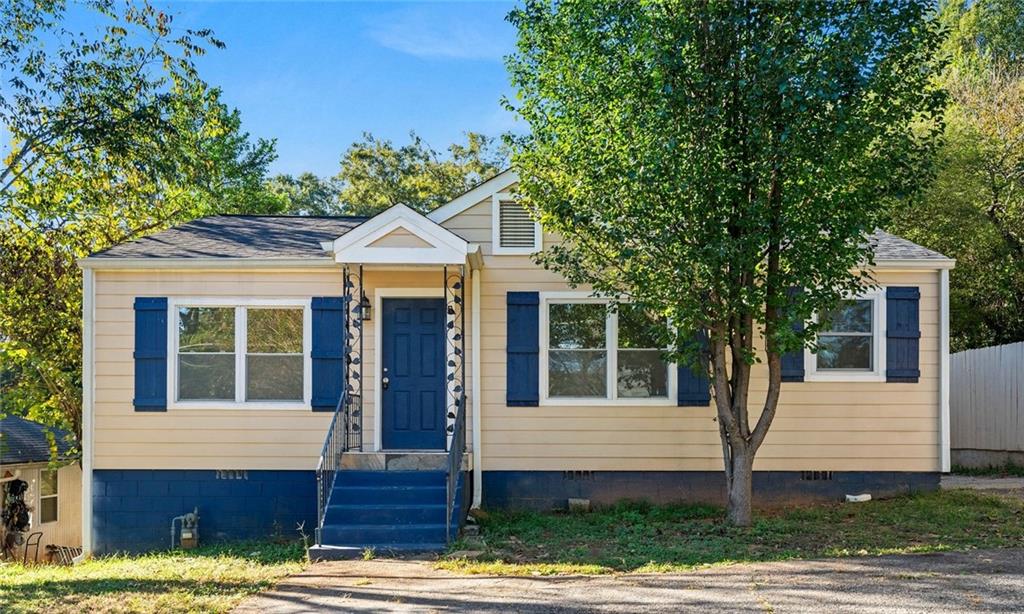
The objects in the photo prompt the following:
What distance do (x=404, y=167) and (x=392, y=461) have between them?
20.3 metres

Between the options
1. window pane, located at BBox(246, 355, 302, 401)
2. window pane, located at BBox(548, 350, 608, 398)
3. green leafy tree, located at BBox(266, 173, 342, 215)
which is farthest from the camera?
green leafy tree, located at BBox(266, 173, 342, 215)

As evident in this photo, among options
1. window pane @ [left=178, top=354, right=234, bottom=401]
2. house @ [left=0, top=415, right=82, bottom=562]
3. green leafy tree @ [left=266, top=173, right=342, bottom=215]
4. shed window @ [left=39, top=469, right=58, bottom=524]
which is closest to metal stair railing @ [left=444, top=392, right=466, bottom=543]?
window pane @ [left=178, top=354, right=234, bottom=401]

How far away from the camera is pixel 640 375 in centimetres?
1041

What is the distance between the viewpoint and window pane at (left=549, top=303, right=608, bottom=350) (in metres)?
10.4

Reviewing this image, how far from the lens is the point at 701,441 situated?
1035cm

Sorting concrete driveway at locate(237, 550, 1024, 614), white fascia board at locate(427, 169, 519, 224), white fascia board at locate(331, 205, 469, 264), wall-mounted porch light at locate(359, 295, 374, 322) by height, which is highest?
white fascia board at locate(427, 169, 519, 224)

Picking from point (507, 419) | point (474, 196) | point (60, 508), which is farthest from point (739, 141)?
point (60, 508)

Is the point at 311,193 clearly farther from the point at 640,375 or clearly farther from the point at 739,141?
the point at 739,141

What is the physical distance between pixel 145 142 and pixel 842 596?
7.83 meters

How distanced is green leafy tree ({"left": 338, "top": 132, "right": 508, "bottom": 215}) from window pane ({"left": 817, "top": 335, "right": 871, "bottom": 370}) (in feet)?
60.4

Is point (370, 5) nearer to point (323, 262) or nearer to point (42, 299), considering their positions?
point (323, 262)

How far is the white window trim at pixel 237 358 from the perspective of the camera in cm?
1021

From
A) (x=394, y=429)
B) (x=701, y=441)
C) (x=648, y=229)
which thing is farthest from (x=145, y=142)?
(x=701, y=441)

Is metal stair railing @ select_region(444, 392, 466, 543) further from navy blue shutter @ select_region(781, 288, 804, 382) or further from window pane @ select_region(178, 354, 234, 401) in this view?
navy blue shutter @ select_region(781, 288, 804, 382)
